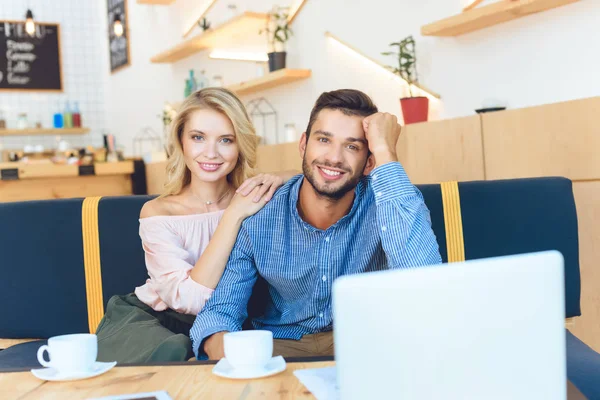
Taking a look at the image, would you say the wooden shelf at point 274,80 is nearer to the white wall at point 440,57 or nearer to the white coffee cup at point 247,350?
the white wall at point 440,57

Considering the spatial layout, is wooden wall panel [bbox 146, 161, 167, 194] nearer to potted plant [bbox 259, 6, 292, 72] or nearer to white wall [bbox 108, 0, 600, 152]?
white wall [bbox 108, 0, 600, 152]

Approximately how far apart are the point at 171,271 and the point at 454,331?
127cm

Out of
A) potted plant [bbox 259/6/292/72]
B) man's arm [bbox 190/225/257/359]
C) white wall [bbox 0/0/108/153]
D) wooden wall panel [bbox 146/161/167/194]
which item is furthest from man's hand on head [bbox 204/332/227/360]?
white wall [bbox 0/0/108/153]

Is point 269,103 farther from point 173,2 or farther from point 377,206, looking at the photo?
point 377,206

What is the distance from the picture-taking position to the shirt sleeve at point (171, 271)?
1825mm

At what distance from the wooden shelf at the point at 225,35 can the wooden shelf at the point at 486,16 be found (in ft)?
5.33

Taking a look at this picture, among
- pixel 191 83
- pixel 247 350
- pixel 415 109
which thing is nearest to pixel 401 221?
pixel 247 350

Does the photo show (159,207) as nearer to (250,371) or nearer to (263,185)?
(263,185)

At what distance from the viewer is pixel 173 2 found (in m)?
6.14

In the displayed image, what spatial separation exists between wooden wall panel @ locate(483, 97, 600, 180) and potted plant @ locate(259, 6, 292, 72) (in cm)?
196

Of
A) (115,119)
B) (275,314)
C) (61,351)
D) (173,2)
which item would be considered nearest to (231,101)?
(275,314)

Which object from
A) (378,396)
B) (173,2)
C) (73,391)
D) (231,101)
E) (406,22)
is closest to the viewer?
(378,396)

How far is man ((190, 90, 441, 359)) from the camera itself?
165 cm

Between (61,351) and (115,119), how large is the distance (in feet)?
22.2
